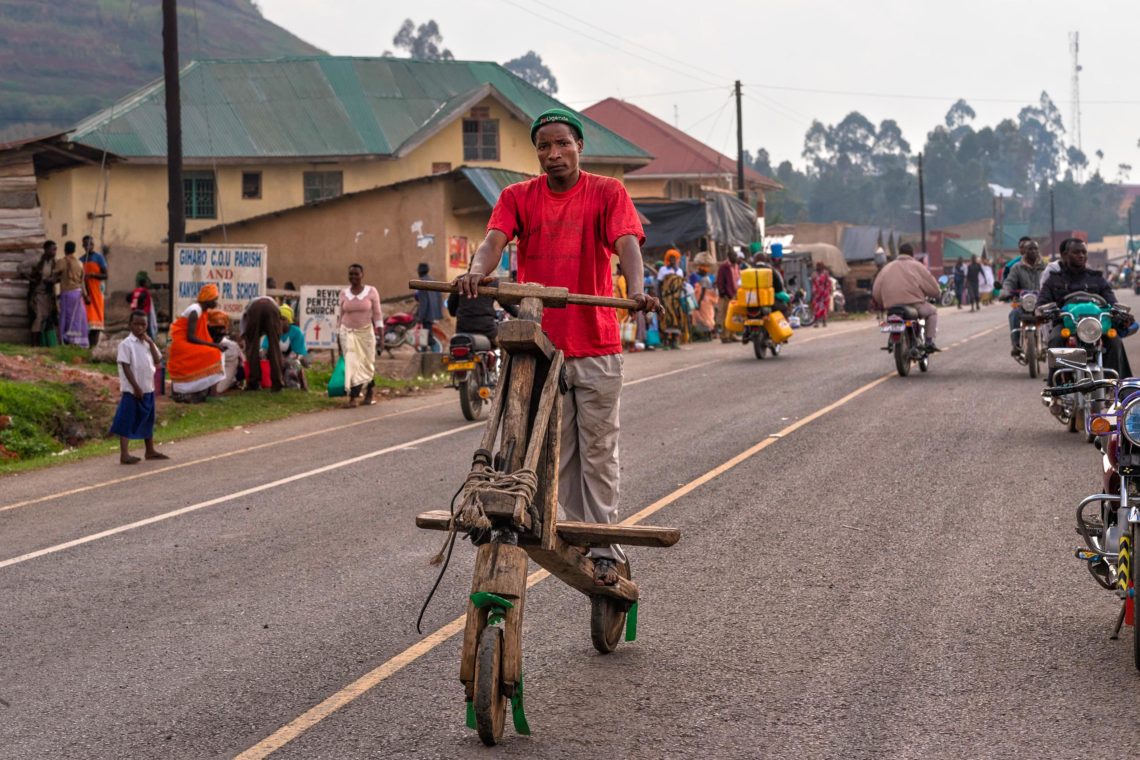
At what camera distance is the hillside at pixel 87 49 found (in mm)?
116312

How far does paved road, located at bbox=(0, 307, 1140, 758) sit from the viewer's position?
5.84m

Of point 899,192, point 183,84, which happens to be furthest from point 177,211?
point 899,192

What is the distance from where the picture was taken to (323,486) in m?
12.9

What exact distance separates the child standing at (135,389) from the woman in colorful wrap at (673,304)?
58.1 feet

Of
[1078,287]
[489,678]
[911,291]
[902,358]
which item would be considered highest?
[911,291]

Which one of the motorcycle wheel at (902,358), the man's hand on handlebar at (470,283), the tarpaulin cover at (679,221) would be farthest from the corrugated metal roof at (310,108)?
the man's hand on handlebar at (470,283)

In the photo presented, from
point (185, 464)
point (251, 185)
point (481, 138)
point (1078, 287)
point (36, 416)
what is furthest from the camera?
point (481, 138)

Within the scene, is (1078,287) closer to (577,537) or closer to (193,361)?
(577,537)

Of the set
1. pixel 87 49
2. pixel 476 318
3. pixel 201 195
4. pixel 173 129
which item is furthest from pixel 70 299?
pixel 87 49

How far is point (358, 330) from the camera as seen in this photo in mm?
20297

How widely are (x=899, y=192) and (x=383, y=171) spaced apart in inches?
4638

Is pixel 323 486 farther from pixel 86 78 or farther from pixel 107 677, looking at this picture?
pixel 86 78

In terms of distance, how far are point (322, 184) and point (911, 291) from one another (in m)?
26.9

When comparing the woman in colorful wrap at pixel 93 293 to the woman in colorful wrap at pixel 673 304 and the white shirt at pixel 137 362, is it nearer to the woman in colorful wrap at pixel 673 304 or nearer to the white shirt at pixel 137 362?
the white shirt at pixel 137 362
